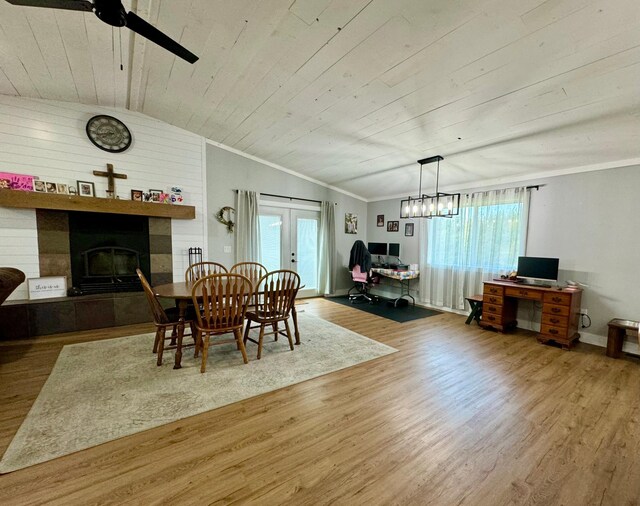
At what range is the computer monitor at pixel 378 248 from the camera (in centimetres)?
627

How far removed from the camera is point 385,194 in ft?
20.7

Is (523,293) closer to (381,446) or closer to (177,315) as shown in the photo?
(381,446)

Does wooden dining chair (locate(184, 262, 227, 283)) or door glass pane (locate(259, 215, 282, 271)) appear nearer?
wooden dining chair (locate(184, 262, 227, 283))

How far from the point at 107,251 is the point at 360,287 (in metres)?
4.85

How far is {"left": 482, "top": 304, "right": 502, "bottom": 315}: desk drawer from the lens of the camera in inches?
158

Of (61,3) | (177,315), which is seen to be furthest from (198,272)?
(61,3)

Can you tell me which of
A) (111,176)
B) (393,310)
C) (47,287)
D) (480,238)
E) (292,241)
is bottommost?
(393,310)

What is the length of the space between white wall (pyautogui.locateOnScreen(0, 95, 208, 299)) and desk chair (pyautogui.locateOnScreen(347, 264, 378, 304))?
3.12m

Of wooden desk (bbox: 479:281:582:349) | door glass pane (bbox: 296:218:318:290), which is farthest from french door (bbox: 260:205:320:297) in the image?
wooden desk (bbox: 479:281:582:349)

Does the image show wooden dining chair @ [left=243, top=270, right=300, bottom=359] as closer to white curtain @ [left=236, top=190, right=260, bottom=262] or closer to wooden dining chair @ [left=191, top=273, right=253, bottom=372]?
wooden dining chair @ [left=191, top=273, right=253, bottom=372]

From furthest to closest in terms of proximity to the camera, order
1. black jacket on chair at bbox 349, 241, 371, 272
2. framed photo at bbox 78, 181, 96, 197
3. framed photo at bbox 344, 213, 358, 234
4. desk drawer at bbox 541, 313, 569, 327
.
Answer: framed photo at bbox 344, 213, 358, 234
black jacket on chair at bbox 349, 241, 371, 272
framed photo at bbox 78, 181, 96, 197
desk drawer at bbox 541, 313, 569, 327

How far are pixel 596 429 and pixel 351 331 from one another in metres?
2.51

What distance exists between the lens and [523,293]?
3777mm

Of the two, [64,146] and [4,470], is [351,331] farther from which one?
[64,146]
